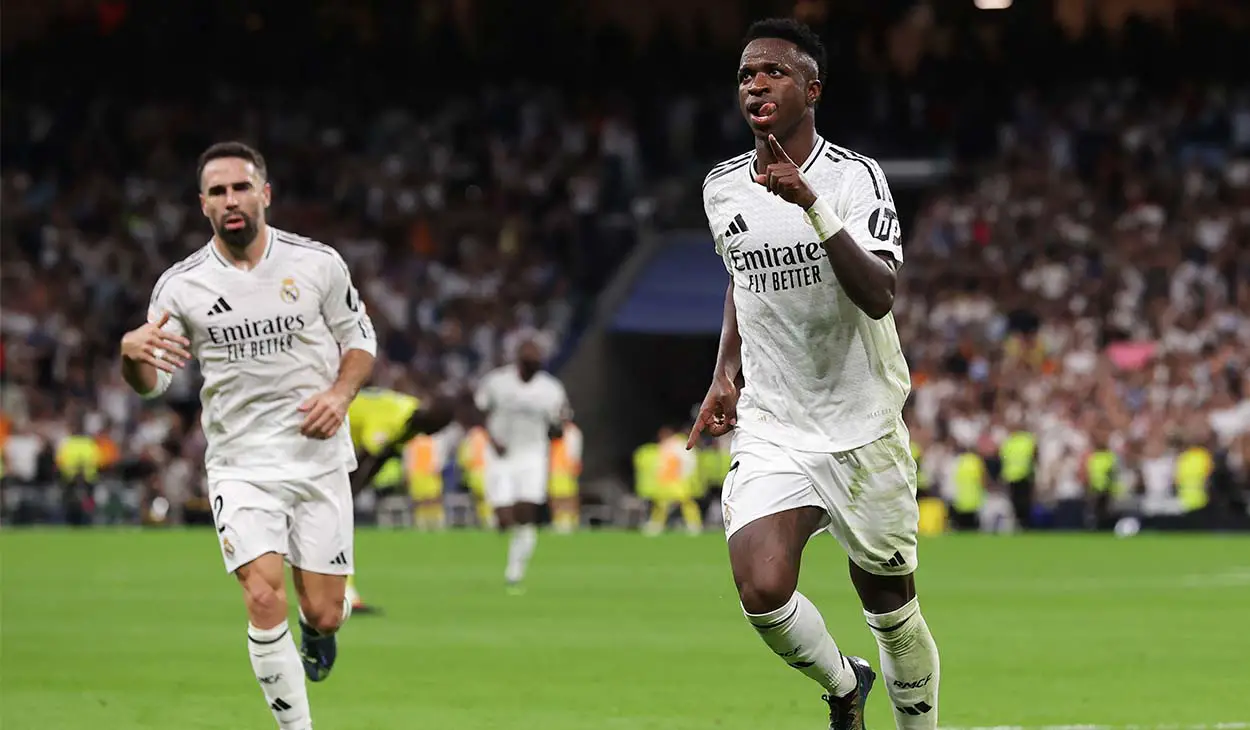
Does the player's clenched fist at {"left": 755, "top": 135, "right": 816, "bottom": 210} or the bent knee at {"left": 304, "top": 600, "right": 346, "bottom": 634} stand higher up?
the player's clenched fist at {"left": 755, "top": 135, "right": 816, "bottom": 210}

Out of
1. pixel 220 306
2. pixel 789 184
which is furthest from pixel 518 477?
pixel 789 184

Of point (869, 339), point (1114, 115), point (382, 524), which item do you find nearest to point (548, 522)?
point (382, 524)

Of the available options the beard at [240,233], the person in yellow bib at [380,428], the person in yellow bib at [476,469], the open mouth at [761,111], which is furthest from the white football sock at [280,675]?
the person in yellow bib at [476,469]

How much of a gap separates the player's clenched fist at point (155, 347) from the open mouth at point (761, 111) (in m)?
2.67

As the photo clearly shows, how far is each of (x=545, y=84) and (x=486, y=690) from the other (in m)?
29.6

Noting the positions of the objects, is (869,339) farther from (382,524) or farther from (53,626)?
(382,524)

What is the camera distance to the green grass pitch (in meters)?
10.6

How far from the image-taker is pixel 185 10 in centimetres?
4112

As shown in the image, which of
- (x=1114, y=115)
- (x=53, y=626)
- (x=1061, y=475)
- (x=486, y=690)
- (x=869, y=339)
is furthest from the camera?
(x=1114, y=115)

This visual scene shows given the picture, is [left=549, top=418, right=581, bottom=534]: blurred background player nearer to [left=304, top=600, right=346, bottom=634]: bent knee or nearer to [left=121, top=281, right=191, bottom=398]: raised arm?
[left=304, top=600, right=346, bottom=634]: bent knee

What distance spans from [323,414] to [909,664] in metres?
2.78

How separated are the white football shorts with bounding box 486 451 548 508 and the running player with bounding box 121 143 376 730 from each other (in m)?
11.9

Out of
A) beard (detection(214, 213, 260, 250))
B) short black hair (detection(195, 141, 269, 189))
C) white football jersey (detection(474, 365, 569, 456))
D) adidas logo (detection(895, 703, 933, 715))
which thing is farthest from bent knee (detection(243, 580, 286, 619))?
white football jersey (detection(474, 365, 569, 456))

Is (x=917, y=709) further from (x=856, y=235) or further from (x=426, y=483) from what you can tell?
(x=426, y=483)
